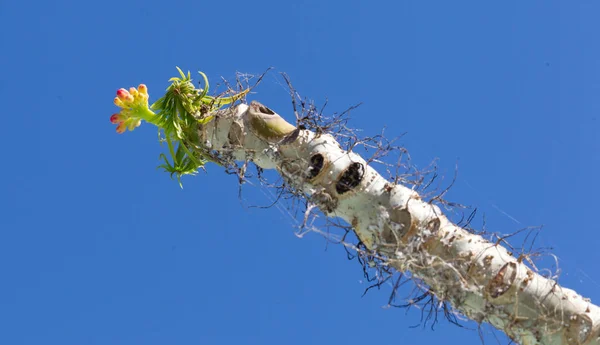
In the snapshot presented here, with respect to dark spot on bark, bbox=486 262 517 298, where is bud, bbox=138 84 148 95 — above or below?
above

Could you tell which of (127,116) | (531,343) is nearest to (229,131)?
(127,116)

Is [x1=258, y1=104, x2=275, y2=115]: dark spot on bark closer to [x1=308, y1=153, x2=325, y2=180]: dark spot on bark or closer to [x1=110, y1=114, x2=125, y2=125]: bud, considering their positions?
[x1=308, y1=153, x2=325, y2=180]: dark spot on bark

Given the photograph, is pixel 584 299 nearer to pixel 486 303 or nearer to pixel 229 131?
pixel 486 303

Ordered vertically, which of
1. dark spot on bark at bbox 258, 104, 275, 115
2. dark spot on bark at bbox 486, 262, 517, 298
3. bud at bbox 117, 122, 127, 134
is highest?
dark spot on bark at bbox 258, 104, 275, 115

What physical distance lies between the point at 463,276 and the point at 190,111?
288 centimetres

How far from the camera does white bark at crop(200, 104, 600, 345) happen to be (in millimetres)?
4410

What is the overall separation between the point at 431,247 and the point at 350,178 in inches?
31.8

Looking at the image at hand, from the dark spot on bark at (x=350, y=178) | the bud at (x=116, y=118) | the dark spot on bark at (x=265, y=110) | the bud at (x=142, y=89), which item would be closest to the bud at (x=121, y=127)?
the bud at (x=116, y=118)

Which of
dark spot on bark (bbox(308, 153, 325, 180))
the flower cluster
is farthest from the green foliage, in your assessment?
dark spot on bark (bbox(308, 153, 325, 180))

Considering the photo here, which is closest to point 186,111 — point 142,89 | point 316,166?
point 142,89

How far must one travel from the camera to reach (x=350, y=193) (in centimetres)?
500

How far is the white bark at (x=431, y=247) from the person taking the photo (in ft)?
14.5

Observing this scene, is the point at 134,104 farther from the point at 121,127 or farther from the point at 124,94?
the point at 121,127

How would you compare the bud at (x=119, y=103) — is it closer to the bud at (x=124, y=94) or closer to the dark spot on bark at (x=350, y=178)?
the bud at (x=124, y=94)
